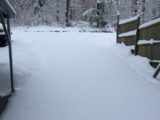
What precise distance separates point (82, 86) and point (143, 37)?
11.9ft

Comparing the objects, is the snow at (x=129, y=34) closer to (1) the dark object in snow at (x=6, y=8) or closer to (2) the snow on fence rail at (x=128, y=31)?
(2) the snow on fence rail at (x=128, y=31)

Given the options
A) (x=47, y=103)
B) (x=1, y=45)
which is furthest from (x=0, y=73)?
(x=1, y=45)

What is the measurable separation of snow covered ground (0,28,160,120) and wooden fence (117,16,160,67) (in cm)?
34

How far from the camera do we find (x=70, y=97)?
6.53 m

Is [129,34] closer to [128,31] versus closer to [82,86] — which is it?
[128,31]

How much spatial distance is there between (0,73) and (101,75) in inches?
120

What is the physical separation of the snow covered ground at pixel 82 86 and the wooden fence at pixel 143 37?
1.10 feet

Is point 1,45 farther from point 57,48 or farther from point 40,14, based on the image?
point 40,14

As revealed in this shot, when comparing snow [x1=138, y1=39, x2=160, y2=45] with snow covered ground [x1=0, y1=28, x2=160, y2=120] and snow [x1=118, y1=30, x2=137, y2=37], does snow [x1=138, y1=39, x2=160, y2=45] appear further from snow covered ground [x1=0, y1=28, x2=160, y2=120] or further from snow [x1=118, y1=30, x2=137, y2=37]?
snow [x1=118, y1=30, x2=137, y2=37]

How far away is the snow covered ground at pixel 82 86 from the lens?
5723 millimetres

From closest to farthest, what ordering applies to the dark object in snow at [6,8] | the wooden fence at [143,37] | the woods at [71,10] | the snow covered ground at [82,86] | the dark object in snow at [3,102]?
the snow covered ground at [82,86] → the dark object in snow at [3,102] → the dark object in snow at [6,8] → the wooden fence at [143,37] → the woods at [71,10]

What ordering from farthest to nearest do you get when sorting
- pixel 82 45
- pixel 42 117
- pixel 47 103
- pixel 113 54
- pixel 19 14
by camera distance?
1. pixel 19 14
2. pixel 82 45
3. pixel 113 54
4. pixel 47 103
5. pixel 42 117

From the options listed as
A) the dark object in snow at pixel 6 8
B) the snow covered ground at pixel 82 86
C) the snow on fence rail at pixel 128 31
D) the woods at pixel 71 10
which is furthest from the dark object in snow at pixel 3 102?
the woods at pixel 71 10

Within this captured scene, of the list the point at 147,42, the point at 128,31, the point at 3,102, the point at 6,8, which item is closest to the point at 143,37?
the point at 147,42
